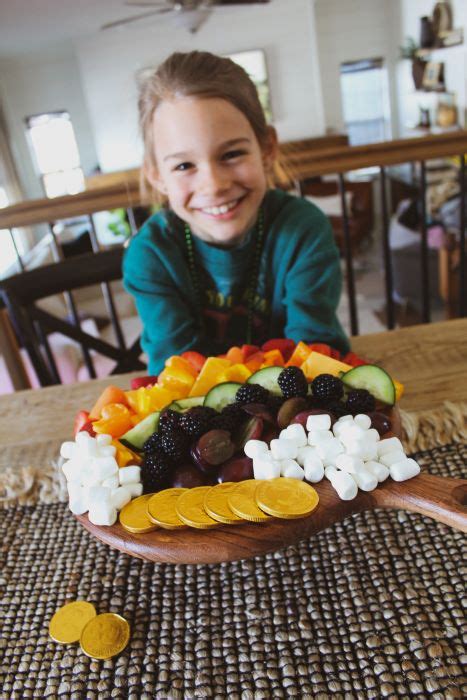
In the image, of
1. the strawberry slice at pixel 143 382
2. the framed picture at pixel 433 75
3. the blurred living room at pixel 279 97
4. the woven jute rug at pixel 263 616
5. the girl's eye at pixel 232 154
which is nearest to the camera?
the woven jute rug at pixel 263 616

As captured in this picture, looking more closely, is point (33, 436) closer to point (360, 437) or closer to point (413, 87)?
point (360, 437)

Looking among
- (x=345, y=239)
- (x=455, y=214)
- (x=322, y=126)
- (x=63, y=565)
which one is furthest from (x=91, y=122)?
(x=63, y=565)

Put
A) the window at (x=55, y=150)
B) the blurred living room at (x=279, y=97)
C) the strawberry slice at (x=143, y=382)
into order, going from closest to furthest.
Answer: the strawberry slice at (x=143, y=382) < the blurred living room at (x=279, y=97) < the window at (x=55, y=150)

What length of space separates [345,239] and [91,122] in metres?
7.89

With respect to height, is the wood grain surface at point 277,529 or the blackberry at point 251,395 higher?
the blackberry at point 251,395

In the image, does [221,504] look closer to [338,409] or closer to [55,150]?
[338,409]

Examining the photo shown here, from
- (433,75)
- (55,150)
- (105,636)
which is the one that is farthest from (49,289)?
(55,150)

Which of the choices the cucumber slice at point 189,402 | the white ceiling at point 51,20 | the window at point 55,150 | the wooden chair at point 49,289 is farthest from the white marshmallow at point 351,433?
the window at point 55,150

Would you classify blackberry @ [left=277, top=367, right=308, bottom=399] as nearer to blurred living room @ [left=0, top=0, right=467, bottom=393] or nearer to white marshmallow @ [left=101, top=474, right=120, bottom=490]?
white marshmallow @ [left=101, top=474, right=120, bottom=490]

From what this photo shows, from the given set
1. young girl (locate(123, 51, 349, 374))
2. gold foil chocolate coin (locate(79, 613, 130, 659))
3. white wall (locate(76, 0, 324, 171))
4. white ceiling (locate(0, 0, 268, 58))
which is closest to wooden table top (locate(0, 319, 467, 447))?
young girl (locate(123, 51, 349, 374))

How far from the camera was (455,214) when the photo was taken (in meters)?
4.02

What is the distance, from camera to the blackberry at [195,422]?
0.61 meters

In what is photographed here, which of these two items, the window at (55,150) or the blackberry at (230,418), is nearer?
the blackberry at (230,418)

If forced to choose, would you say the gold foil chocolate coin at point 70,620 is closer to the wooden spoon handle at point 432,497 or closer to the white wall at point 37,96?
the wooden spoon handle at point 432,497
